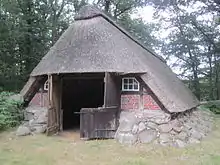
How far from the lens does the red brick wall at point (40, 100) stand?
1209cm

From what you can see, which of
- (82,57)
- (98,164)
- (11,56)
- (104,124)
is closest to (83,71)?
(82,57)

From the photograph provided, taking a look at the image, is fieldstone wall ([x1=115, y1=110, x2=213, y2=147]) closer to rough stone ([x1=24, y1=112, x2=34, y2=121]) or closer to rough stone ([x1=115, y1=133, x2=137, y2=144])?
rough stone ([x1=115, y1=133, x2=137, y2=144])

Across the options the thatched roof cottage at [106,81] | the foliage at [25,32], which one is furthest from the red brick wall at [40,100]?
the foliage at [25,32]

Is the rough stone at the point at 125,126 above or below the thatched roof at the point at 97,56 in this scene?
below

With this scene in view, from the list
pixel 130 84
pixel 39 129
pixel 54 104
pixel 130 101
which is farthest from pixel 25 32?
pixel 130 101

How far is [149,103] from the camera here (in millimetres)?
10516

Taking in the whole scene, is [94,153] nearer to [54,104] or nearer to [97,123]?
[97,123]

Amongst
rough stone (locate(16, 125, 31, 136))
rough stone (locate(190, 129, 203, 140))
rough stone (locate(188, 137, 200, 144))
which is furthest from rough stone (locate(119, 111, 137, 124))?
rough stone (locate(16, 125, 31, 136))

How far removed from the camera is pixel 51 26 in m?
20.2

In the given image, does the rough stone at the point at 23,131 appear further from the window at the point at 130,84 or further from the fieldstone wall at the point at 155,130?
the window at the point at 130,84

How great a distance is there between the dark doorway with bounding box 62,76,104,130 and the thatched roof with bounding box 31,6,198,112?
209 cm

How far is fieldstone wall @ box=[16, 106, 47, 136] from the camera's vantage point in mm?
10947

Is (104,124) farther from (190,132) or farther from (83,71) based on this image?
(190,132)

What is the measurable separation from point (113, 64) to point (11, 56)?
430 inches
